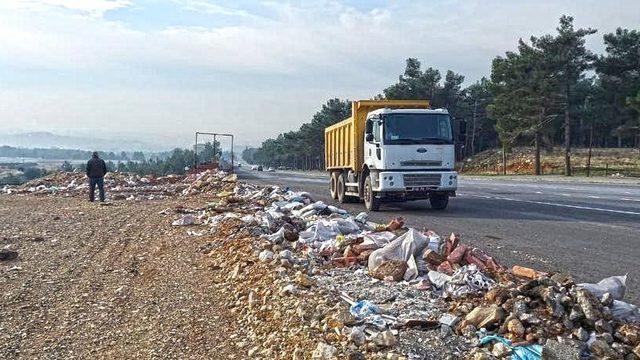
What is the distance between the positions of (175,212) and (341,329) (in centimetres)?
1236

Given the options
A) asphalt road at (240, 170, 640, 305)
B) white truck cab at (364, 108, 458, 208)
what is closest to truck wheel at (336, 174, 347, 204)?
asphalt road at (240, 170, 640, 305)

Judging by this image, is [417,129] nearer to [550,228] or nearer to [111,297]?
[550,228]

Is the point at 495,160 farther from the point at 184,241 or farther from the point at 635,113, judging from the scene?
the point at 184,241

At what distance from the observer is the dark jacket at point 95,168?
21.1 metres

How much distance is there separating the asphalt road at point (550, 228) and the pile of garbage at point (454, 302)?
137 centimetres

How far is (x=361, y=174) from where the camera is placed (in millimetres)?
17484

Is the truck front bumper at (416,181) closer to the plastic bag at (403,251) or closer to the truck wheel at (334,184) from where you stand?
the truck wheel at (334,184)

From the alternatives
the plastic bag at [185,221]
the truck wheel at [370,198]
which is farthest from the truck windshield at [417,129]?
the plastic bag at [185,221]

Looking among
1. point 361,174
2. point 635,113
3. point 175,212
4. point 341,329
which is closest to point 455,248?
point 341,329

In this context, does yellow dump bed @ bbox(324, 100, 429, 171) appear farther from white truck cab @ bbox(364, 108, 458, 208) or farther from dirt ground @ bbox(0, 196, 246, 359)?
dirt ground @ bbox(0, 196, 246, 359)

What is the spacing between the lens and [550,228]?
504 inches

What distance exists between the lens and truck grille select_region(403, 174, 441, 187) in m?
15.5

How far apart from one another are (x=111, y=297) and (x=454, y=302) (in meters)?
4.60

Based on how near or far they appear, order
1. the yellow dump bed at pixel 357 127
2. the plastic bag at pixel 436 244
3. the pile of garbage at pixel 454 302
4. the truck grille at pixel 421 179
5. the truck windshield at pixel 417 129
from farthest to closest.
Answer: the yellow dump bed at pixel 357 127, the truck grille at pixel 421 179, the truck windshield at pixel 417 129, the plastic bag at pixel 436 244, the pile of garbage at pixel 454 302
